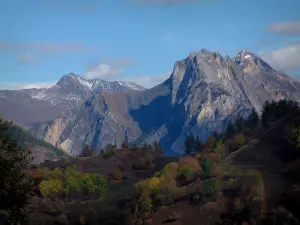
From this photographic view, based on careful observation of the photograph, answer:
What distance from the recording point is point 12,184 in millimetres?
31547

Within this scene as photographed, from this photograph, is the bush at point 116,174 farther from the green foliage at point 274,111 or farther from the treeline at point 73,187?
the green foliage at point 274,111

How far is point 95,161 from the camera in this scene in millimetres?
140375

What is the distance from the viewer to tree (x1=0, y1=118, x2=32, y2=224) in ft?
101

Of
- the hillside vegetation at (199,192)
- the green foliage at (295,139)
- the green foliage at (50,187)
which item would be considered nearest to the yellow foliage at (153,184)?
the hillside vegetation at (199,192)

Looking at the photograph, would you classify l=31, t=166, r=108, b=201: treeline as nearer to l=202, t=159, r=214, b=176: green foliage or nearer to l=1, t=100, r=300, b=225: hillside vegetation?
l=1, t=100, r=300, b=225: hillside vegetation

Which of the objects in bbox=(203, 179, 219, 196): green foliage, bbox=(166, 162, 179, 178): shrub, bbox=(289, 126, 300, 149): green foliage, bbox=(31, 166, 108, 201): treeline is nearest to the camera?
bbox=(203, 179, 219, 196): green foliage

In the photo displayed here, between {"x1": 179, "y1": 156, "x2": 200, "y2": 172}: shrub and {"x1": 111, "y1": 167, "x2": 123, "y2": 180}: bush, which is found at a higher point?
{"x1": 179, "y1": 156, "x2": 200, "y2": 172}: shrub

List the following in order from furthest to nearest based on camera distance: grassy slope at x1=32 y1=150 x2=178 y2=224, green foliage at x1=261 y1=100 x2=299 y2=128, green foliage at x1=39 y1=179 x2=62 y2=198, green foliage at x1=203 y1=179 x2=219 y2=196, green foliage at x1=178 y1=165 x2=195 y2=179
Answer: green foliage at x1=261 y1=100 x2=299 y2=128 → green foliage at x1=178 y1=165 x2=195 y2=179 → green foliage at x1=39 y1=179 x2=62 y2=198 → grassy slope at x1=32 y1=150 x2=178 y2=224 → green foliage at x1=203 y1=179 x2=219 y2=196

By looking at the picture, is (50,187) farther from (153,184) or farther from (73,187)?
(153,184)

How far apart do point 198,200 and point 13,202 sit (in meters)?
48.5

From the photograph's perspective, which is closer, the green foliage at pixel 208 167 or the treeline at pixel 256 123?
the green foliage at pixel 208 167

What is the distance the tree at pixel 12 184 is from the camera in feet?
101

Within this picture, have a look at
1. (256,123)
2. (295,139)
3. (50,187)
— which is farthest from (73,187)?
(256,123)

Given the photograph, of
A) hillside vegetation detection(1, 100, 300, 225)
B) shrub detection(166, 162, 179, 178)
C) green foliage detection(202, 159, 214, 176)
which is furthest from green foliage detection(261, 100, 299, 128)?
green foliage detection(202, 159, 214, 176)
